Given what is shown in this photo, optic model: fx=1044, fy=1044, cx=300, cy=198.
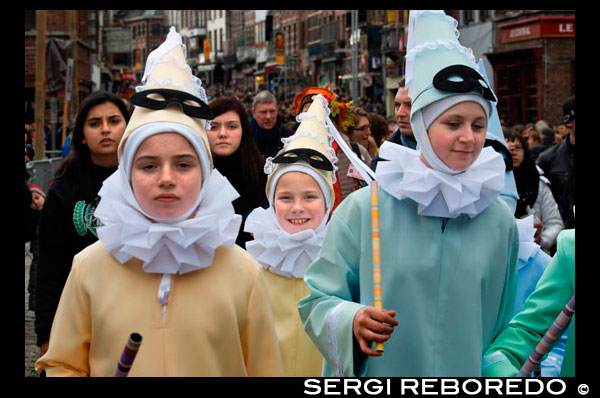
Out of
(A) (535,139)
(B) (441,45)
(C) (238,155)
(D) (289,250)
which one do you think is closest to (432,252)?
(B) (441,45)

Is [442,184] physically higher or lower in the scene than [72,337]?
higher

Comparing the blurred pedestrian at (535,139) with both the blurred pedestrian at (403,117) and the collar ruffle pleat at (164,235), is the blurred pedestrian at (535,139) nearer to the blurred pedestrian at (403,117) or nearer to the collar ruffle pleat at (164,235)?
the blurred pedestrian at (403,117)

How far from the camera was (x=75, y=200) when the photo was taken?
17.8ft

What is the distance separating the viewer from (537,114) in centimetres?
3297

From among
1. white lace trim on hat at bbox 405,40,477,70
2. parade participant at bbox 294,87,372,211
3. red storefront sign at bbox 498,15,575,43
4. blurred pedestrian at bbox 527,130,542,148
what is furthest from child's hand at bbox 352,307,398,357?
red storefront sign at bbox 498,15,575,43

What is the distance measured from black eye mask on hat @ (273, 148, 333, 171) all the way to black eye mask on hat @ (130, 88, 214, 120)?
1.71 m

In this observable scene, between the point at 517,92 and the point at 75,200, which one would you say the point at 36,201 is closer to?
the point at 75,200

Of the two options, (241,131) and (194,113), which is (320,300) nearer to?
(194,113)

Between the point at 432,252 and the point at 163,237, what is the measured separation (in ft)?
3.20

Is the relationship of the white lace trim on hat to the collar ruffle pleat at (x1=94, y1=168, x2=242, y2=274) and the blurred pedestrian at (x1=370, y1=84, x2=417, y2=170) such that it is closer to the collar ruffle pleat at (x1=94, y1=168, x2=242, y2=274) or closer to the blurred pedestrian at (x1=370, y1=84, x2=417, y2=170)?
the collar ruffle pleat at (x1=94, y1=168, x2=242, y2=274)

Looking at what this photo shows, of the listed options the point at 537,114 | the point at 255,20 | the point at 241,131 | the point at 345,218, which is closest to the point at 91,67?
the point at 537,114

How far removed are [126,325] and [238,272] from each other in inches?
17.6

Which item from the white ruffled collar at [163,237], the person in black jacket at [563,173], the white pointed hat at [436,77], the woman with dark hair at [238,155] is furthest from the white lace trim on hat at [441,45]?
the person in black jacket at [563,173]

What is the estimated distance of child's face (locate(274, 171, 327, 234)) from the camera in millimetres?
5449
